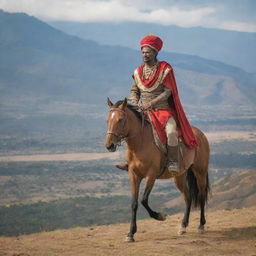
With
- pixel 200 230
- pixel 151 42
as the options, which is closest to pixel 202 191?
pixel 200 230

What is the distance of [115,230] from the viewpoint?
542 inches

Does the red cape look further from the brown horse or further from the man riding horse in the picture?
the brown horse

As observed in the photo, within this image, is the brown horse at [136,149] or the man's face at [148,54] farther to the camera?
the man's face at [148,54]

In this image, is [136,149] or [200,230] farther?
[200,230]

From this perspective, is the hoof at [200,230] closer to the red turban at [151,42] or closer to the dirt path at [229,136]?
the red turban at [151,42]

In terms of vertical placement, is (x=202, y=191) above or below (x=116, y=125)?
below

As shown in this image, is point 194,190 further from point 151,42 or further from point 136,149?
point 151,42

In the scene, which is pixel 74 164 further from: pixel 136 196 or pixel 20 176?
pixel 136 196

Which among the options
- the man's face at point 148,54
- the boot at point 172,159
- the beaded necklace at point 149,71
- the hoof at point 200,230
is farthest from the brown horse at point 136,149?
the hoof at point 200,230

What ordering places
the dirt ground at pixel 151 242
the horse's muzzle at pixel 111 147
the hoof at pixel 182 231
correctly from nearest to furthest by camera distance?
the dirt ground at pixel 151 242, the horse's muzzle at pixel 111 147, the hoof at pixel 182 231

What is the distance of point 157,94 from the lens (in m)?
11.8

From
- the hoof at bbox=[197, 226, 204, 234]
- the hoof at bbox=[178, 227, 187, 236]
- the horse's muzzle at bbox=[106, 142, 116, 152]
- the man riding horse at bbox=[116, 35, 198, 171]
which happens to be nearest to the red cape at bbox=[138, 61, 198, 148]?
the man riding horse at bbox=[116, 35, 198, 171]

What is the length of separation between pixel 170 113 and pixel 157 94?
451 millimetres

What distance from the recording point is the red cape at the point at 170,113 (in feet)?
38.0
